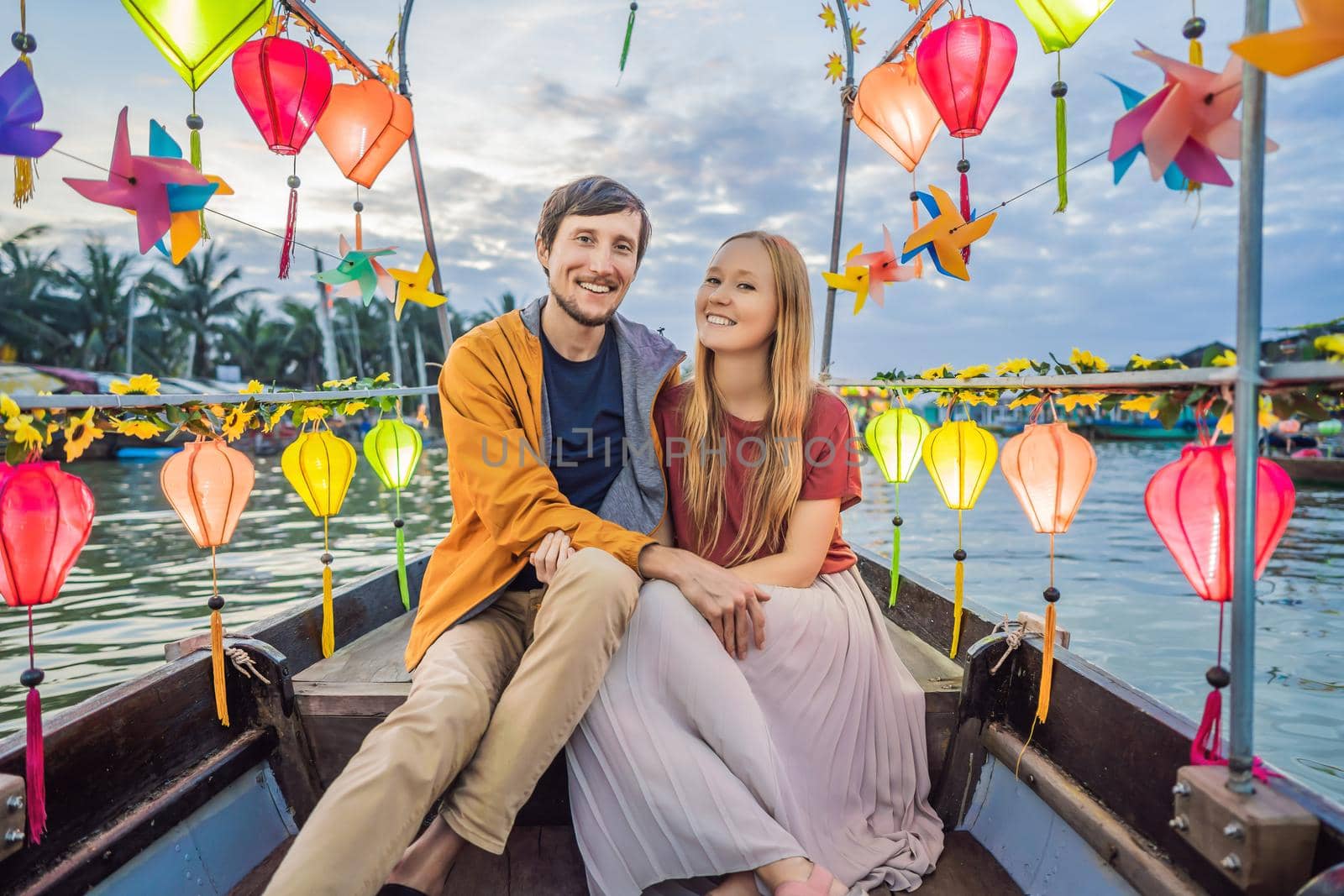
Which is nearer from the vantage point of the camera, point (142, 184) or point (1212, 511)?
point (1212, 511)

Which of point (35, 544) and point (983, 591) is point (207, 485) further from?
point (983, 591)

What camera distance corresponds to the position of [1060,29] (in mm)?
2443

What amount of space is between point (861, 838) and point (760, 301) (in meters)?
1.39

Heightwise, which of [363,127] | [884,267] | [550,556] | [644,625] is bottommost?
[644,625]

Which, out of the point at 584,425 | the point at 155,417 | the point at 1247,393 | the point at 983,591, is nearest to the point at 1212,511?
the point at 1247,393

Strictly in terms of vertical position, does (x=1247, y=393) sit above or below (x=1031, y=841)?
above

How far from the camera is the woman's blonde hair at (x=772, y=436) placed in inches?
87.4

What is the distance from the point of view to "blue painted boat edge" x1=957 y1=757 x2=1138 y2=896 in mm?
1691

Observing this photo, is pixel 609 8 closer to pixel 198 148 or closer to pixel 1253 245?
pixel 198 148

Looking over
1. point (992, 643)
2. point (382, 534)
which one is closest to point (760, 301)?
point (992, 643)

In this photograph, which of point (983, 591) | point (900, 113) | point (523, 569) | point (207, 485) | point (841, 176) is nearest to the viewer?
point (523, 569)

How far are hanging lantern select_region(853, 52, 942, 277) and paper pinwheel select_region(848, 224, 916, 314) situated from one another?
0.11 m

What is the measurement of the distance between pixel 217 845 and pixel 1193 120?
251 centimetres

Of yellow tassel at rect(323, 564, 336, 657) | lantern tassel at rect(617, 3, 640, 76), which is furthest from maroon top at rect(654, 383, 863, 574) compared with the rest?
lantern tassel at rect(617, 3, 640, 76)
